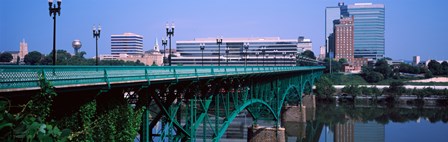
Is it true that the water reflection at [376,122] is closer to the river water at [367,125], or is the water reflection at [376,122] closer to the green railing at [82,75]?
the river water at [367,125]

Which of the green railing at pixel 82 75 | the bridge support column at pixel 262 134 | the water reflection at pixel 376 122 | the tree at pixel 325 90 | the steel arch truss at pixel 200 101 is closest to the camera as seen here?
the green railing at pixel 82 75

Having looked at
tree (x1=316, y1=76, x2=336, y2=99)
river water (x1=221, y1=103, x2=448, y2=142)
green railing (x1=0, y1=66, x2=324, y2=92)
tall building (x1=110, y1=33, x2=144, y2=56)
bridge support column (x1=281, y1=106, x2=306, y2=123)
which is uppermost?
tall building (x1=110, y1=33, x2=144, y2=56)

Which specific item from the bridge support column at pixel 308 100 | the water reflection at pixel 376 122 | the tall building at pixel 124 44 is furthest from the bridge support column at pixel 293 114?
the tall building at pixel 124 44

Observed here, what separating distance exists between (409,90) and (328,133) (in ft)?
142

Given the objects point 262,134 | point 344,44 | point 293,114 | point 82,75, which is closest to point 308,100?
point 293,114

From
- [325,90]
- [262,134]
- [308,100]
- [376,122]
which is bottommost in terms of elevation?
[376,122]

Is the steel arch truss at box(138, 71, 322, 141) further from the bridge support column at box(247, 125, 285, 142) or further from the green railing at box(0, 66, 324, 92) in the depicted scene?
the bridge support column at box(247, 125, 285, 142)

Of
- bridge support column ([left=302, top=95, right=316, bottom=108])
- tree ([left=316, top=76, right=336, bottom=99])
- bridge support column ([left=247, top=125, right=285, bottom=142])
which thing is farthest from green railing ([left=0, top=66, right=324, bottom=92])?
tree ([left=316, top=76, right=336, bottom=99])

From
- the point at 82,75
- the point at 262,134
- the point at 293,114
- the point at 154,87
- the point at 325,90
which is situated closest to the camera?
the point at 82,75

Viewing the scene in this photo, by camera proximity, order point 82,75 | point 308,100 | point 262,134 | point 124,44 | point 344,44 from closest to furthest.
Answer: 1. point 82,75
2. point 262,134
3. point 308,100
4. point 124,44
5. point 344,44

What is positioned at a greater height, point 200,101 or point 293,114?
point 200,101

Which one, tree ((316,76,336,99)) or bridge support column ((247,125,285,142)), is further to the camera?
tree ((316,76,336,99))

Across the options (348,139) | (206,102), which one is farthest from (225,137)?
(206,102)

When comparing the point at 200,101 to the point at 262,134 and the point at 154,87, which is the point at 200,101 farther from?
the point at 262,134
